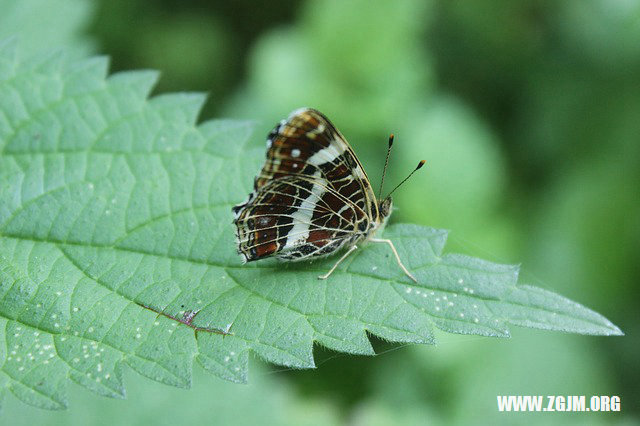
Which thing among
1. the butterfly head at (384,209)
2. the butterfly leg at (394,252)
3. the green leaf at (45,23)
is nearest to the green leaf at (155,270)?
the butterfly leg at (394,252)

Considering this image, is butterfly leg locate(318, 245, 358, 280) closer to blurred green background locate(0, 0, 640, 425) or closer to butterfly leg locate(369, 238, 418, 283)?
butterfly leg locate(369, 238, 418, 283)

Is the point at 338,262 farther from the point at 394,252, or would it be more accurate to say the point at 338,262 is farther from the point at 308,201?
the point at 308,201

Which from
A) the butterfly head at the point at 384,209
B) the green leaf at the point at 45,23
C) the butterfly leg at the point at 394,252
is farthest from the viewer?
the green leaf at the point at 45,23

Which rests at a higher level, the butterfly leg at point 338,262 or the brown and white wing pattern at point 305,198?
the brown and white wing pattern at point 305,198

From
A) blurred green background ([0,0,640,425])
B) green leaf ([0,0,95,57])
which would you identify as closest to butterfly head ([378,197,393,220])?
blurred green background ([0,0,640,425])

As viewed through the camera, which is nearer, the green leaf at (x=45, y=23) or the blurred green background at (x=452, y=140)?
the blurred green background at (x=452, y=140)

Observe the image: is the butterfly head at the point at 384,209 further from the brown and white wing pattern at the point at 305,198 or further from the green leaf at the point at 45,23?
the green leaf at the point at 45,23
